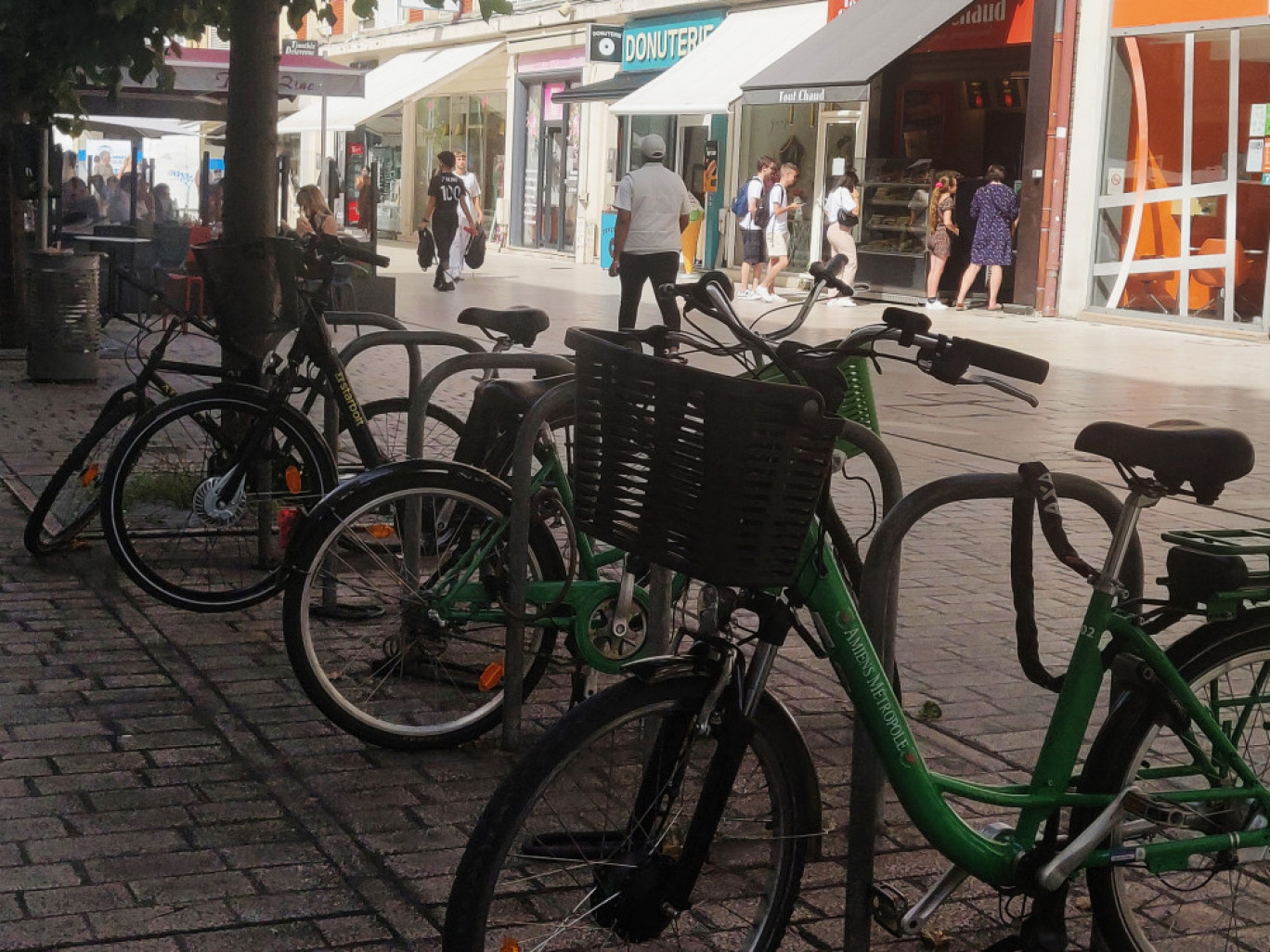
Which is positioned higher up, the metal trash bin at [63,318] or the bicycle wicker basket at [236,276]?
the bicycle wicker basket at [236,276]

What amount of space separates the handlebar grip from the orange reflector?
76.9 inches

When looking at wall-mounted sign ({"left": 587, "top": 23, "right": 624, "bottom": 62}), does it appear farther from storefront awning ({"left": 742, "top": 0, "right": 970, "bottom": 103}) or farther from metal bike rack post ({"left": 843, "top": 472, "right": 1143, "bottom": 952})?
metal bike rack post ({"left": 843, "top": 472, "right": 1143, "bottom": 952})

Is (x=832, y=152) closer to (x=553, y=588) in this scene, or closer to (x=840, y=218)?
(x=840, y=218)

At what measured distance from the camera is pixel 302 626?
423 centimetres

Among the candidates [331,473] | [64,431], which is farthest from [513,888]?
[64,431]

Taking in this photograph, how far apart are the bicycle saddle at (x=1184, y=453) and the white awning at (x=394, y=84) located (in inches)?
1299

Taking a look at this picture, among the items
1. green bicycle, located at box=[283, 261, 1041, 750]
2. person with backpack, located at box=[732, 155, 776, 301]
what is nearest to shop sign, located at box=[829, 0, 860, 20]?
person with backpack, located at box=[732, 155, 776, 301]

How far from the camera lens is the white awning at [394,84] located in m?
35.9

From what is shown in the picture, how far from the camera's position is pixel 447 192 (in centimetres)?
2355

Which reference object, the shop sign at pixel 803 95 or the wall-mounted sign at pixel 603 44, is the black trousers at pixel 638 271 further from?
the wall-mounted sign at pixel 603 44

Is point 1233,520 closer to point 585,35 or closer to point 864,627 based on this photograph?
point 864,627

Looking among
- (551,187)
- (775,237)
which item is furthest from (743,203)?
(551,187)

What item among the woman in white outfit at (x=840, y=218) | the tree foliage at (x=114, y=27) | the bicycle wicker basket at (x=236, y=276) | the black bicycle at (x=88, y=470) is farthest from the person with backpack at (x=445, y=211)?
the black bicycle at (x=88, y=470)

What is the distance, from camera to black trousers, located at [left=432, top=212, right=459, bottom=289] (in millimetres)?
22625
